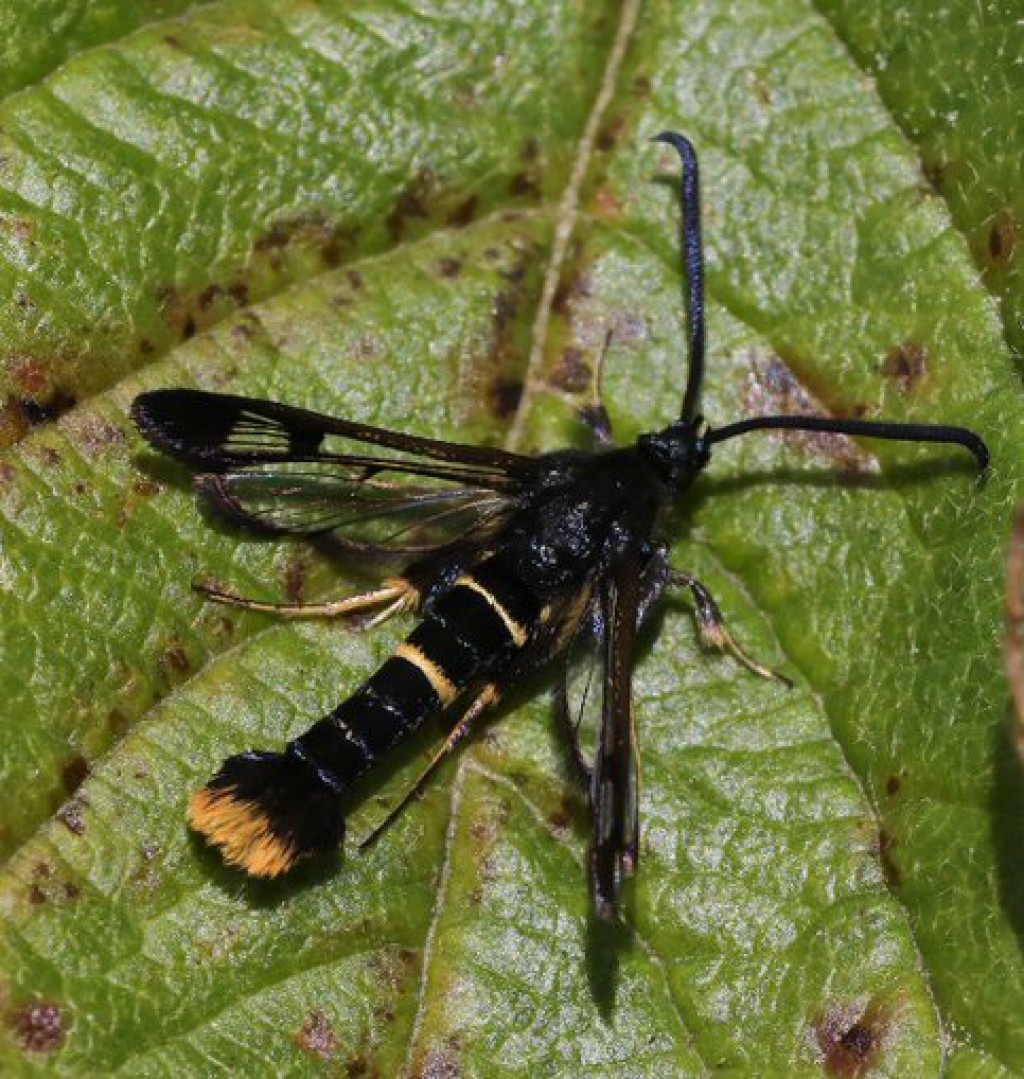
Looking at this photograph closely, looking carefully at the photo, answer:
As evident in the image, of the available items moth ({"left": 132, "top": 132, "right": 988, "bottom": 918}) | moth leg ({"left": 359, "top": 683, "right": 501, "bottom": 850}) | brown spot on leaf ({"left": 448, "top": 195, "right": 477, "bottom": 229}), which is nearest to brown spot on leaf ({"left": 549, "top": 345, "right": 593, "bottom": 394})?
moth ({"left": 132, "top": 132, "right": 988, "bottom": 918})

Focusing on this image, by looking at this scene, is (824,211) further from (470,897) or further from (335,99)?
(470,897)

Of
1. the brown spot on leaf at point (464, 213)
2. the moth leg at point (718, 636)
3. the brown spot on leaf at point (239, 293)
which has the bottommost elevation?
the brown spot on leaf at point (239, 293)

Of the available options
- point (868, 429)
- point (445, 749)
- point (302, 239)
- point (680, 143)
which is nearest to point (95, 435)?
point (302, 239)

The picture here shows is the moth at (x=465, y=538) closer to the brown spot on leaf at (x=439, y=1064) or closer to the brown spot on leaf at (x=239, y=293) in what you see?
the brown spot on leaf at (x=239, y=293)

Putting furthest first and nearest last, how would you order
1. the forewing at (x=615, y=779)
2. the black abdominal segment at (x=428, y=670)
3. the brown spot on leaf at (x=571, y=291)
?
the brown spot on leaf at (x=571, y=291) → the black abdominal segment at (x=428, y=670) → the forewing at (x=615, y=779)

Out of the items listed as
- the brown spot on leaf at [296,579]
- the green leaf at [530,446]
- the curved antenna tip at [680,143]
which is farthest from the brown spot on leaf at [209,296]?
the curved antenna tip at [680,143]

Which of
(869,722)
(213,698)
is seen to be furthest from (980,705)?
(213,698)

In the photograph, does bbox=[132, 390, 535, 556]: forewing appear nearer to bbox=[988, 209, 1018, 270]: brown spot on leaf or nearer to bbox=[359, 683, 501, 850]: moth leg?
bbox=[359, 683, 501, 850]: moth leg

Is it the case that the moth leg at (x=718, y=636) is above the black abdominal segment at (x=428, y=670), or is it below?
above
